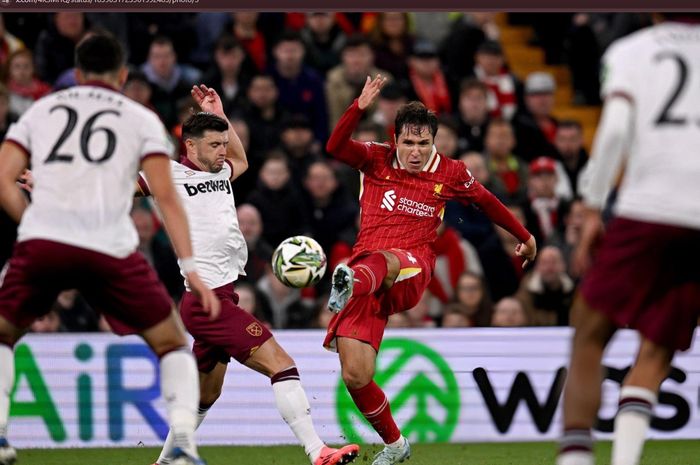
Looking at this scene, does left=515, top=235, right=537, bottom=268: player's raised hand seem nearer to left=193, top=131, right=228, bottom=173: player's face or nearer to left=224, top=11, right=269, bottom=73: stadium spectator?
left=193, top=131, right=228, bottom=173: player's face

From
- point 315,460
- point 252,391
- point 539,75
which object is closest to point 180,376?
point 315,460

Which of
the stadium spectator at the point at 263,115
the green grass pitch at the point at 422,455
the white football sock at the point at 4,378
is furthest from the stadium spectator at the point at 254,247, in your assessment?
the white football sock at the point at 4,378

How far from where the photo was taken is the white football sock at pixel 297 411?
8.88m

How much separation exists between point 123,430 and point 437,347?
9.91 feet

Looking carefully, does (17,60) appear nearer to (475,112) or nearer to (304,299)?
(304,299)

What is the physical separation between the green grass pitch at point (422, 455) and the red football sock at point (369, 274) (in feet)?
5.40

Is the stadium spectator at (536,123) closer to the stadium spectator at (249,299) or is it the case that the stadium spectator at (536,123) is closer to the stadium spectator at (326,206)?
the stadium spectator at (326,206)

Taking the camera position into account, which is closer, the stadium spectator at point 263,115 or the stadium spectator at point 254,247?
the stadium spectator at point 254,247

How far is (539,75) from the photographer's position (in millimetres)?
17000

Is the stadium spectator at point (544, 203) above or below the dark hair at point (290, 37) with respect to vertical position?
below

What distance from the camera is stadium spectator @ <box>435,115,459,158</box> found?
14.8 m

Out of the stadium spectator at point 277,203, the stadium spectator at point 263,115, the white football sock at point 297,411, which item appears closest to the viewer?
the white football sock at point 297,411

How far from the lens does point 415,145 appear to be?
378 inches

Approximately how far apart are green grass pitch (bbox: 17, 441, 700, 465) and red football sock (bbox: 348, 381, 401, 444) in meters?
0.66
